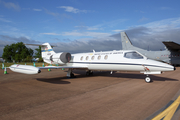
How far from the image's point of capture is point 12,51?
84250 millimetres

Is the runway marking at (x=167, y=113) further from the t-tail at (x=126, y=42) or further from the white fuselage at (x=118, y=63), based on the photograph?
the t-tail at (x=126, y=42)

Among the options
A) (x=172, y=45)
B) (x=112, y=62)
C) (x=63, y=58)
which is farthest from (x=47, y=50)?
(x=172, y=45)

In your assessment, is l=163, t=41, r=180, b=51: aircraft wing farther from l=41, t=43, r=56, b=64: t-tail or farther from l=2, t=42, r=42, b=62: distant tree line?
l=2, t=42, r=42, b=62: distant tree line

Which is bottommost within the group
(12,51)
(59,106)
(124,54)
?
(59,106)

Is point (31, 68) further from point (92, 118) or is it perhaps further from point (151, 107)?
point (151, 107)

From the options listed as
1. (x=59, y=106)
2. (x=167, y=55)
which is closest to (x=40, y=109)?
(x=59, y=106)

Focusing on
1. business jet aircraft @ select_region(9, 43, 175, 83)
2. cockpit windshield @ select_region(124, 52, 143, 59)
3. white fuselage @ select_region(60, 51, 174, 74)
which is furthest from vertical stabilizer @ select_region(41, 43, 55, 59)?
cockpit windshield @ select_region(124, 52, 143, 59)

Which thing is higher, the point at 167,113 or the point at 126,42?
the point at 126,42

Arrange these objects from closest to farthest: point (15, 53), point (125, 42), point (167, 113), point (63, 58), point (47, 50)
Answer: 1. point (167, 113)
2. point (63, 58)
3. point (47, 50)
4. point (125, 42)
5. point (15, 53)

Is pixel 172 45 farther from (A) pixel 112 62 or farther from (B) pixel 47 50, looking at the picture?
(B) pixel 47 50

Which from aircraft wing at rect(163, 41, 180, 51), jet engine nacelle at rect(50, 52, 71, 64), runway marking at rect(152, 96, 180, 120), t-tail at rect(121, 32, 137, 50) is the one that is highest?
t-tail at rect(121, 32, 137, 50)

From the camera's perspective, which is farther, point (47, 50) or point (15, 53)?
point (15, 53)

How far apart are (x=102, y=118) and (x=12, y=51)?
95.9 m

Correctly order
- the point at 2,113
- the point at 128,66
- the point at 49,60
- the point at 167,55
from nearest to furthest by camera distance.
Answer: the point at 2,113, the point at 128,66, the point at 49,60, the point at 167,55
